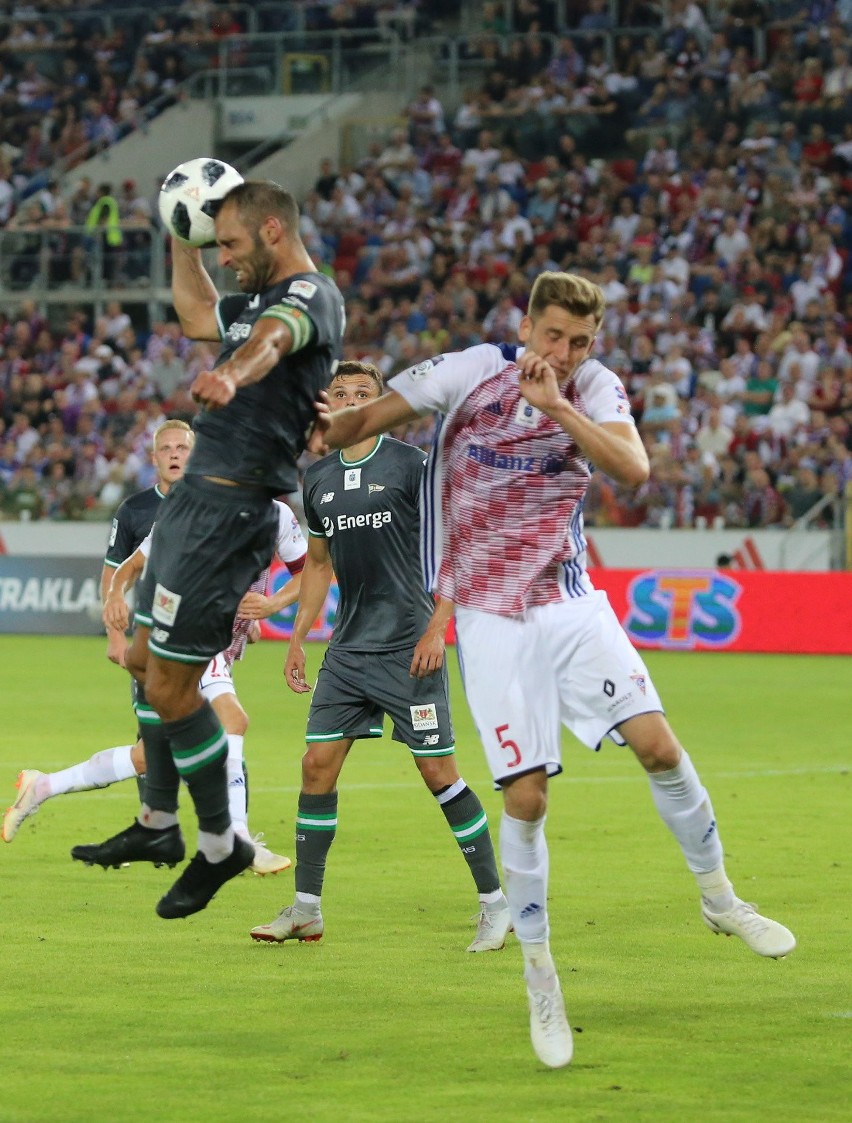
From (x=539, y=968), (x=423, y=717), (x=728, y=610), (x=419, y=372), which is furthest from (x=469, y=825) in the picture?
(x=728, y=610)

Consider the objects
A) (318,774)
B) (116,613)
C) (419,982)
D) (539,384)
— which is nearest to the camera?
(539,384)

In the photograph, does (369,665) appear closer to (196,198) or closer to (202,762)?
(202,762)

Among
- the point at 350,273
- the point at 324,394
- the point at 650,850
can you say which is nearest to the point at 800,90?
the point at 350,273

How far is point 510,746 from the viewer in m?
6.15

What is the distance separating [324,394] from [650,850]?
4.66 metres

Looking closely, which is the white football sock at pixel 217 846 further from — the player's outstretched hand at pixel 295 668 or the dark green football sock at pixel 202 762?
the player's outstretched hand at pixel 295 668

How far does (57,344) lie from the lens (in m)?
32.0

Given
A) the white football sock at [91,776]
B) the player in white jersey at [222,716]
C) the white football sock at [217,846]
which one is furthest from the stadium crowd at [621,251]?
the white football sock at [217,846]

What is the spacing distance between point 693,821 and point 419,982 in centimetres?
121

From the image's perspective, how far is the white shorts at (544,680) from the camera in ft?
20.2

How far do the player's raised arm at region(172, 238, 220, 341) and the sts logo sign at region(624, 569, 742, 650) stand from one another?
53.6 ft

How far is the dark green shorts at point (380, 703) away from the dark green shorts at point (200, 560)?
1747mm

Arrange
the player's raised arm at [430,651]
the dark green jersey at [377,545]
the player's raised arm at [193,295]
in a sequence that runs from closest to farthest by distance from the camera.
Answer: the player's raised arm at [193,295] → the player's raised arm at [430,651] → the dark green jersey at [377,545]

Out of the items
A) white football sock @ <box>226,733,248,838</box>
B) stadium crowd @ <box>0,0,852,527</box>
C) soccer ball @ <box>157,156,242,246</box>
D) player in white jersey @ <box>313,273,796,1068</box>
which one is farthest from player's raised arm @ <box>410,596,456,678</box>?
stadium crowd @ <box>0,0,852,527</box>
